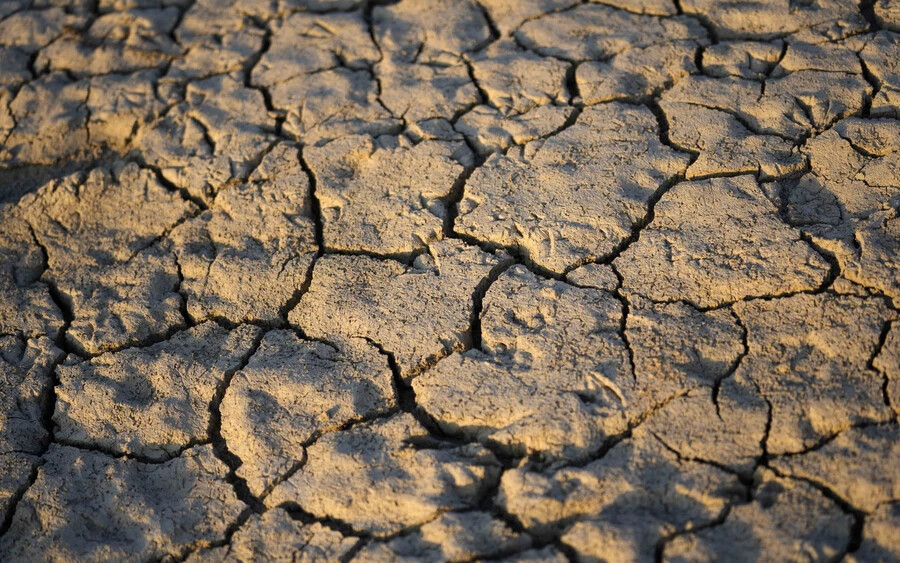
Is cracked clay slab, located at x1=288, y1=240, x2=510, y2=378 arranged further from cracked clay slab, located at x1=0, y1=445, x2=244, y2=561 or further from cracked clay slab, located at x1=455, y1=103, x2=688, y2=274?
cracked clay slab, located at x1=0, y1=445, x2=244, y2=561

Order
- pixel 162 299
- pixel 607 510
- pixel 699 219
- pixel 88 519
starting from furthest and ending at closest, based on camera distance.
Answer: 1. pixel 162 299
2. pixel 699 219
3. pixel 88 519
4. pixel 607 510

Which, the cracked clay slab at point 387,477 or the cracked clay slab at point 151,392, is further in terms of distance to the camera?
the cracked clay slab at point 151,392

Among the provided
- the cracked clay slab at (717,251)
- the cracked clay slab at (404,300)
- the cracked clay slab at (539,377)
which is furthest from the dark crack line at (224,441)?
the cracked clay slab at (717,251)

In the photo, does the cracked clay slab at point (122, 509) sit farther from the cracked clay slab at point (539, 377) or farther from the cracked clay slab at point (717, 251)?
the cracked clay slab at point (717, 251)

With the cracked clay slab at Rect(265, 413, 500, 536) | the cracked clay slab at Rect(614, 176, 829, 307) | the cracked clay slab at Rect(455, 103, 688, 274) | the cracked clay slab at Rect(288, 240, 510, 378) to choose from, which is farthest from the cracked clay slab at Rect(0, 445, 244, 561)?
the cracked clay slab at Rect(614, 176, 829, 307)

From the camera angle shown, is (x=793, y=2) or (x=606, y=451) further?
(x=793, y=2)

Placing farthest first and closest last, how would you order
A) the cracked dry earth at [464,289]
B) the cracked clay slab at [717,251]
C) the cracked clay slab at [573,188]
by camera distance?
the cracked clay slab at [573,188], the cracked clay slab at [717,251], the cracked dry earth at [464,289]

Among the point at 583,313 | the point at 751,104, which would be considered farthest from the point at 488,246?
the point at 751,104

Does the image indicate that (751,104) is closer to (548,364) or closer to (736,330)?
(736,330)
